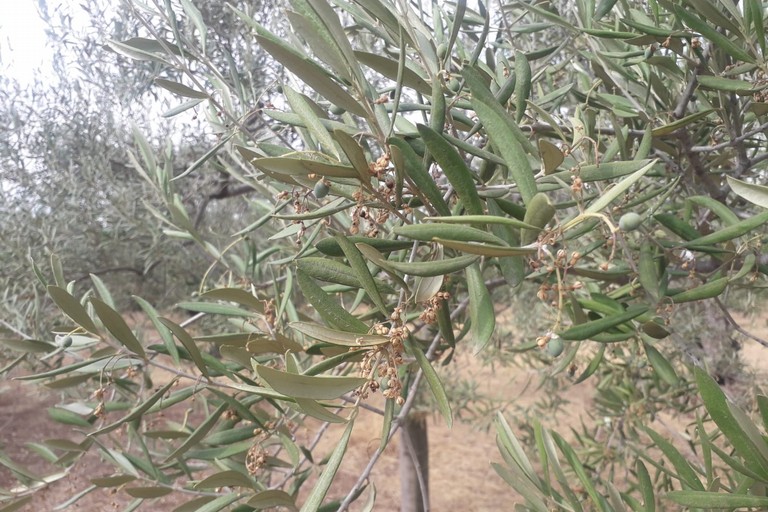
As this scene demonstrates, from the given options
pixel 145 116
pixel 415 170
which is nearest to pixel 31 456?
pixel 145 116

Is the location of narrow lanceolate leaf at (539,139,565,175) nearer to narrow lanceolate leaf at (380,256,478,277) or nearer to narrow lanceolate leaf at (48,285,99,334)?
narrow lanceolate leaf at (380,256,478,277)

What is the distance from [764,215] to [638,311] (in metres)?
0.22

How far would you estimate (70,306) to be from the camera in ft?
2.57

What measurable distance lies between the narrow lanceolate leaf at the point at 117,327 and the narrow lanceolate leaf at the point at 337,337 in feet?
1.08

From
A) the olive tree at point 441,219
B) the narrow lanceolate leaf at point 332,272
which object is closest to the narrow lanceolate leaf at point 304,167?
the olive tree at point 441,219

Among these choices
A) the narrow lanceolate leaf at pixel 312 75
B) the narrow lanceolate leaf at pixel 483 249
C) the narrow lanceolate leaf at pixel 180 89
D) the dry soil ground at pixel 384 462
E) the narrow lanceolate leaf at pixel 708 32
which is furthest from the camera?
the dry soil ground at pixel 384 462

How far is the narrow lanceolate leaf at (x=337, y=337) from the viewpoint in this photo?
577mm

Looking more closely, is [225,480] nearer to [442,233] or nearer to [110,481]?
[110,481]

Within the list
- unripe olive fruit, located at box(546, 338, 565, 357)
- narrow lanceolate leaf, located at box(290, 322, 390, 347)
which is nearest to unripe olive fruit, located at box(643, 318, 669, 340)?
unripe olive fruit, located at box(546, 338, 565, 357)

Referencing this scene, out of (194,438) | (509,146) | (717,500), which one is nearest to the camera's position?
(509,146)

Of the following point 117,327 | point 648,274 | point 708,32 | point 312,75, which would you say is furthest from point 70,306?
point 708,32

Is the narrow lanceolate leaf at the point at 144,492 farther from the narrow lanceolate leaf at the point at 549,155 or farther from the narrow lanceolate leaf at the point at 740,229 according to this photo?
the narrow lanceolate leaf at the point at 740,229

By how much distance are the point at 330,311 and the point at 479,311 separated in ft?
0.54

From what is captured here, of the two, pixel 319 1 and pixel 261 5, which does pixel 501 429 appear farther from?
pixel 261 5
